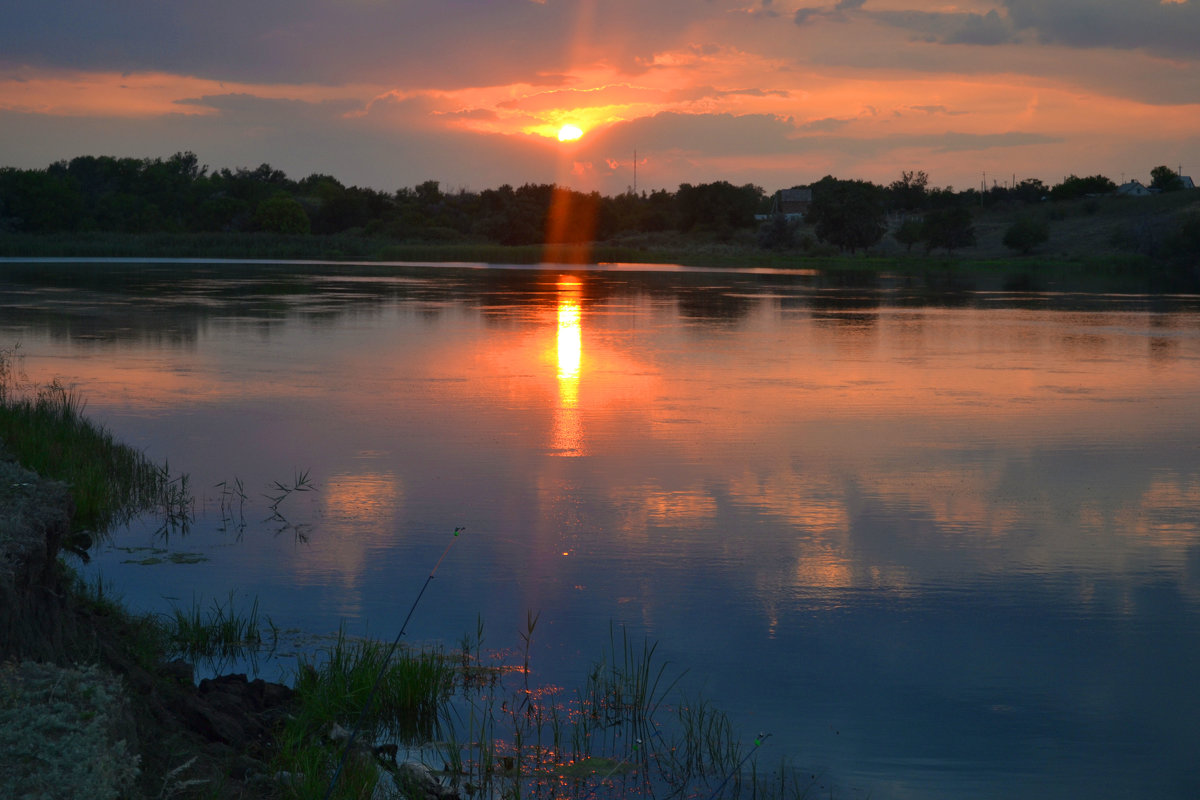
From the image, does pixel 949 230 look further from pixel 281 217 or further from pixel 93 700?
pixel 93 700

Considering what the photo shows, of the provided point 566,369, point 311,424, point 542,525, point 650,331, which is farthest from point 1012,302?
point 542,525

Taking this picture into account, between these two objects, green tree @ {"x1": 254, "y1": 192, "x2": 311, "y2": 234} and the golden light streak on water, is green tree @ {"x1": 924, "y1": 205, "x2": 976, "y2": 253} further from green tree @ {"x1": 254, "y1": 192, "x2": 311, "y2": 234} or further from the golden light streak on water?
the golden light streak on water

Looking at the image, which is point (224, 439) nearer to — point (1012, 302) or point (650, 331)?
point (650, 331)

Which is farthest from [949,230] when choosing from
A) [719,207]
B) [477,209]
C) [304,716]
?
[304,716]

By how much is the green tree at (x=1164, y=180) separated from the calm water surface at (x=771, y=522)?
108 m

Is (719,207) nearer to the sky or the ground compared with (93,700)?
nearer to the sky

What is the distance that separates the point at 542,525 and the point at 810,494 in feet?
8.70

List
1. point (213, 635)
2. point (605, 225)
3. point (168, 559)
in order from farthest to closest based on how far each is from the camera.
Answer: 1. point (605, 225)
2. point (168, 559)
3. point (213, 635)

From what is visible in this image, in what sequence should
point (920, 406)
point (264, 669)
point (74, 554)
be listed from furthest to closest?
point (920, 406), point (74, 554), point (264, 669)

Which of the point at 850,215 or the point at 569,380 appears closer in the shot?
the point at 569,380

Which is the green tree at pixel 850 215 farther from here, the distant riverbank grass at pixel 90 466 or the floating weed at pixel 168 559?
the floating weed at pixel 168 559

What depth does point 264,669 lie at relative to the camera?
6.76 m

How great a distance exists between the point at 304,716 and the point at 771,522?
5.04 meters

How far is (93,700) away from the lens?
4.35 m
